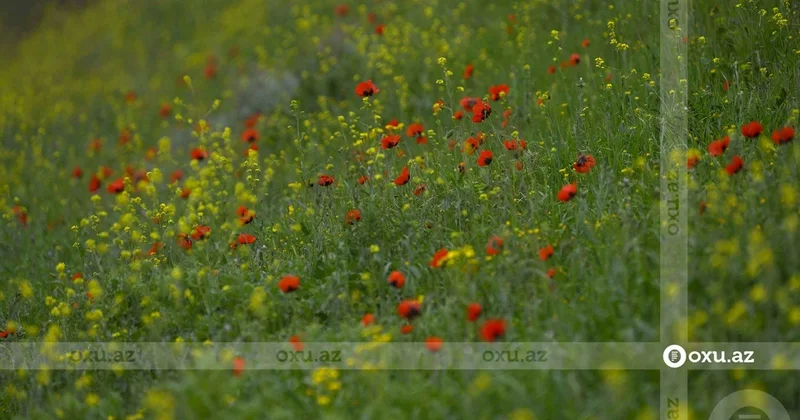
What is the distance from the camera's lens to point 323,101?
623 centimetres

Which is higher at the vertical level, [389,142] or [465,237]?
[389,142]

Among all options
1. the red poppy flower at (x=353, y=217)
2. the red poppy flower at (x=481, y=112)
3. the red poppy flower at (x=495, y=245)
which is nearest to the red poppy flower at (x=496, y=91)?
the red poppy flower at (x=481, y=112)

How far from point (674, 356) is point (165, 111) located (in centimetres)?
620

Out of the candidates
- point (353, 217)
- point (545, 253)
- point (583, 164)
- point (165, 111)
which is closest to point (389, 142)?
point (353, 217)

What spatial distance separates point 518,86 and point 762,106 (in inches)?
76.8

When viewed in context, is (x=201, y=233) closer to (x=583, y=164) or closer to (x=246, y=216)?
(x=246, y=216)

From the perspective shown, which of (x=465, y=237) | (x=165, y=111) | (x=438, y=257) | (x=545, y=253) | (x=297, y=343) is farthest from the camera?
(x=165, y=111)

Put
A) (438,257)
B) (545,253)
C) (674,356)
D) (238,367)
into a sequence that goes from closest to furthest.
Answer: (674,356) < (238,367) < (545,253) < (438,257)

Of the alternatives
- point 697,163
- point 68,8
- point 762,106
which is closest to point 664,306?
point 697,163

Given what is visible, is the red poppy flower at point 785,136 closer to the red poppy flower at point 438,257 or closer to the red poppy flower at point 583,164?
the red poppy flower at point 583,164

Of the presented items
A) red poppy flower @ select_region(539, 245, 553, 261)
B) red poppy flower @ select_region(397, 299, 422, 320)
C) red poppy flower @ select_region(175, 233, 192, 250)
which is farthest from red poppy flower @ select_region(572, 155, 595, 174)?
red poppy flower @ select_region(175, 233, 192, 250)

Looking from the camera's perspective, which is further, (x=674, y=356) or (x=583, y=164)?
(x=583, y=164)

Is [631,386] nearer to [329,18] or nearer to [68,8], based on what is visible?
[329,18]

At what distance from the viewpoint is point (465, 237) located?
3.65 metres
